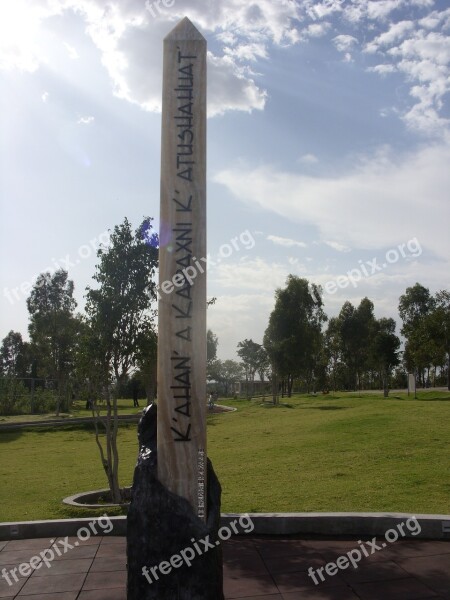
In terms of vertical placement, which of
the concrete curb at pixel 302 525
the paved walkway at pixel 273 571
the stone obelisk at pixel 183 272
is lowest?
the paved walkway at pixel 273 571

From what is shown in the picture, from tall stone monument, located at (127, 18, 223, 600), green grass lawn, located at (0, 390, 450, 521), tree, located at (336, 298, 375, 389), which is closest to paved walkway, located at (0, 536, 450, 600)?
tall stone monument, located at (127, 18, 223, 600)

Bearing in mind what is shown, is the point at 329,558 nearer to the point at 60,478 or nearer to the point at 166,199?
the point at 166,199

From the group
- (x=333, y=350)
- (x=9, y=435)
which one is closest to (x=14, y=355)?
(x=333, y=350)

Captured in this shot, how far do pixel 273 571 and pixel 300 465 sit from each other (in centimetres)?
677

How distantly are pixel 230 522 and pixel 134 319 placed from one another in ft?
12.6

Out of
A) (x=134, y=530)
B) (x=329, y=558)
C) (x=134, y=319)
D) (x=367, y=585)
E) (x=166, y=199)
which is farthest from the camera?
(x=134, y=319)

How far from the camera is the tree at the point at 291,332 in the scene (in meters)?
35.6

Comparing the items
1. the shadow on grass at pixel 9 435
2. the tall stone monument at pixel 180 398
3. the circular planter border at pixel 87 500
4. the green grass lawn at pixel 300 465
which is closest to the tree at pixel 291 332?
the green grass lawn at pixel 300 465

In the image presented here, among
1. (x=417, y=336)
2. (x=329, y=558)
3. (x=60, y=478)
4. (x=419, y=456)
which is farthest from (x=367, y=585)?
(x=417, y=336)

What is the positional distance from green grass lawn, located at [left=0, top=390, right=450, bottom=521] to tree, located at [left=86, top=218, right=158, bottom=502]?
235cm

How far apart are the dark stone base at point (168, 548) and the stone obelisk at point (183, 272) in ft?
0.45

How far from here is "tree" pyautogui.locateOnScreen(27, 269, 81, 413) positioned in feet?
108

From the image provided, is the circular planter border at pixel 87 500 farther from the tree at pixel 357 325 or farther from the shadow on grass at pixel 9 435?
the tree at pixel 357 325

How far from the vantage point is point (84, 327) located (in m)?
9.98
